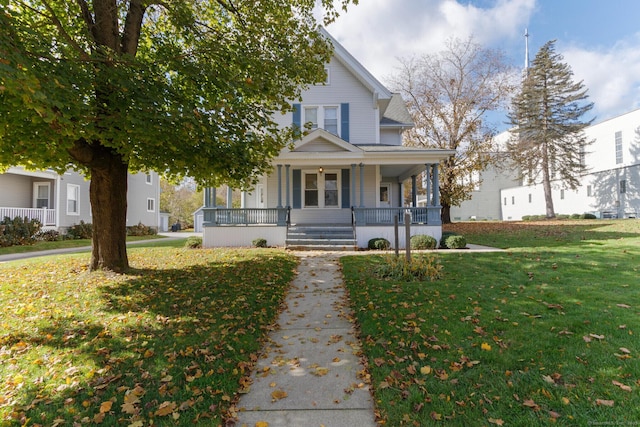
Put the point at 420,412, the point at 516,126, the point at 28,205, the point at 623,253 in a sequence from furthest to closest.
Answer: the point at 516,126 < the point at 28,205 < the point at 623,253 < the point at 420,412

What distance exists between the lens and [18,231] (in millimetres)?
16219

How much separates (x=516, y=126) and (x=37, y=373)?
36630mm

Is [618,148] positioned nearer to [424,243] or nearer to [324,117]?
[424,243]

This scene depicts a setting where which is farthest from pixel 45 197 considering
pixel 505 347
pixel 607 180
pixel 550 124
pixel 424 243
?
pixel 607 180

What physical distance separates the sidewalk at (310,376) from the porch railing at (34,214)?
62.7ft

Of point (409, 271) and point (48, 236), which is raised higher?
point (48, 236)

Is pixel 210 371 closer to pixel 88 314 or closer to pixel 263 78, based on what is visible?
pixel 88 314

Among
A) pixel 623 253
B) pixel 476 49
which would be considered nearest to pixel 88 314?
pixel 623 253

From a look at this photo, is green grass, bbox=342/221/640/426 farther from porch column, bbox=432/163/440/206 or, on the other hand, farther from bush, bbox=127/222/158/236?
bush, bbox=127/222/158/236

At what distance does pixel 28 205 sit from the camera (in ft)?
64.0

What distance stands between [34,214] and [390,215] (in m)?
19.8

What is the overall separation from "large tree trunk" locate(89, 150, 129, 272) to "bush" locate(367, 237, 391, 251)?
8.75m

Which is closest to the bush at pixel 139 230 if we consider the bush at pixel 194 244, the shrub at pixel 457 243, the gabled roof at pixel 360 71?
the bush at pixel 194 244

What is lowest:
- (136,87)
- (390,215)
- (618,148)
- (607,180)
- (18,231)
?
(18,231)
